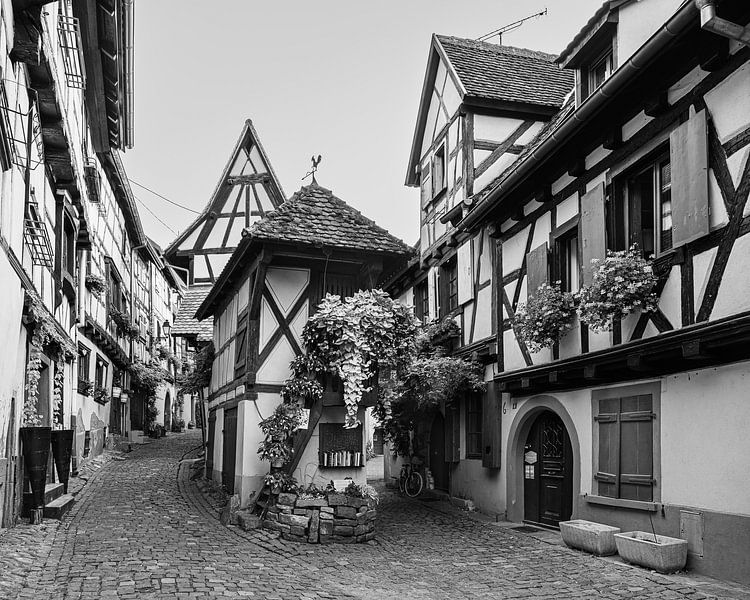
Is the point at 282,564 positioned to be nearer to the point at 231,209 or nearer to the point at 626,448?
the point at 626,448

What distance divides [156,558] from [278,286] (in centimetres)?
479

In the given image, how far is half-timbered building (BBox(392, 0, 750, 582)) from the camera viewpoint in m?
7.95

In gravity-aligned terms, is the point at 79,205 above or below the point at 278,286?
above

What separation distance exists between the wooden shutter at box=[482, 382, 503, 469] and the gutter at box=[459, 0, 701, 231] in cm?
326

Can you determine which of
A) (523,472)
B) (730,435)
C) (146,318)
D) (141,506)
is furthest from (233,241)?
(730,435)

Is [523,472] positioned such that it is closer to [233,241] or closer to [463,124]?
[463,124]

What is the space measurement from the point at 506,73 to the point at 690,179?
9.16 m

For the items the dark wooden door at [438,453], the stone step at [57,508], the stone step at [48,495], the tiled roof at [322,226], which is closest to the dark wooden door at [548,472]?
the tiled roof at [322,226]

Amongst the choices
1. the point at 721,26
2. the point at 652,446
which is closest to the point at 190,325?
the point at 652,446

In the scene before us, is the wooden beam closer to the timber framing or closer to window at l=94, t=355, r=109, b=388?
window at l=94, t=355, r=109, b=388

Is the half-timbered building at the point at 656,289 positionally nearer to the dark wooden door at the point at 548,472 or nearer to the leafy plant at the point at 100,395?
the dark wooden door at the point at 548,472

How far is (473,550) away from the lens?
10.5 metres

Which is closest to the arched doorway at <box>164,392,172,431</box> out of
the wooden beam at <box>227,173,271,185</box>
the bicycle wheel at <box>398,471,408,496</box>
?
the wooden beam at <box>227,173,271,185</box>

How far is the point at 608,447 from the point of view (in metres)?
10.3
